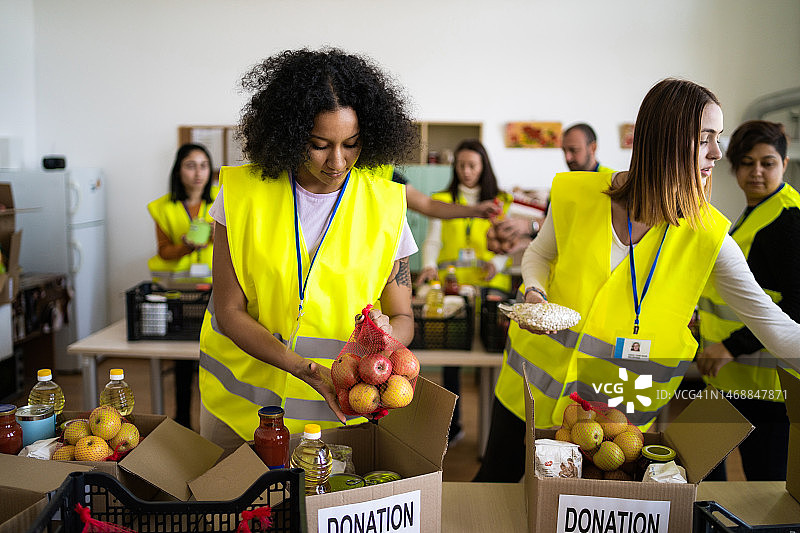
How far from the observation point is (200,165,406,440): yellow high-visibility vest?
1.55 meters

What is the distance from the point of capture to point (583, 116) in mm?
5359

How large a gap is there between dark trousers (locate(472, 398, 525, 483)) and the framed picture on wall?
377 cm

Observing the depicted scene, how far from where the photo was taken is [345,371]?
1267 millimetres

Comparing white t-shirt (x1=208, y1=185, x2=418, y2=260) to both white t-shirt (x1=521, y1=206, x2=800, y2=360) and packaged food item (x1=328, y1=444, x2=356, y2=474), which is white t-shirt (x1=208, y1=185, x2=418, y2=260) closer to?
packaged food item (x1=328, y1=444, x2=356, y2=474)

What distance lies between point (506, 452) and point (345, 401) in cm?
78

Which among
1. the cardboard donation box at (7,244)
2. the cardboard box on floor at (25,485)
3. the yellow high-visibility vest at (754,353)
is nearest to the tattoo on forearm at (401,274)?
the cardboard box on floor at (25,485)

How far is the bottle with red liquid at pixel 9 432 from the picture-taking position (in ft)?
→ 4.29

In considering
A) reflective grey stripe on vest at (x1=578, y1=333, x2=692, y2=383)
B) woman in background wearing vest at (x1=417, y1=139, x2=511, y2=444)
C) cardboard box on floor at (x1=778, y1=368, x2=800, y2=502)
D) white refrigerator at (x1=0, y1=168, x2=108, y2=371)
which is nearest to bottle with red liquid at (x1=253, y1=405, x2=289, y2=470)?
reflective grey stripe on vest at (x1=578, y1=333, x2=692, y2=383)

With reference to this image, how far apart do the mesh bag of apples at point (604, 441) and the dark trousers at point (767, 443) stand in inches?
34.5

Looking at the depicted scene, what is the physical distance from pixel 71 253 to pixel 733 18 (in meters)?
5.29

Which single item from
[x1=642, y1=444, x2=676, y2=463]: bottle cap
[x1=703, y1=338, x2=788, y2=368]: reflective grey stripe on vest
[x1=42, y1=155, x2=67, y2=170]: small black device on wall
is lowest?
[x1=703, y1=338, x2=788, y2=368]: reflective grey stripe on vest

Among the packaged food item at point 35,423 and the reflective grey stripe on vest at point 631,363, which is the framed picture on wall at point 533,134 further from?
the packaged food item at point 35,423

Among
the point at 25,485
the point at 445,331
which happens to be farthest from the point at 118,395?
the point at 445,331

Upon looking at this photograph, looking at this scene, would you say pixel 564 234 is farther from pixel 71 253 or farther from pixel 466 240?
pixel 71 253
